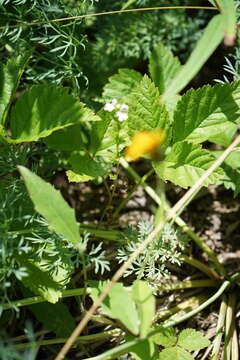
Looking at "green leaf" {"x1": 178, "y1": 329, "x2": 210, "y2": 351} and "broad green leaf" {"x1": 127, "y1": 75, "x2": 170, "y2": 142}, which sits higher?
"broad green leaf" {"x1": 127, "y1": 75, "x2": 170, "y2": 142}

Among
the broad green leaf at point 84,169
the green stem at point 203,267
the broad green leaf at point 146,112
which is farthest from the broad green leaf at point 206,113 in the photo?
the green stem at point 203,267

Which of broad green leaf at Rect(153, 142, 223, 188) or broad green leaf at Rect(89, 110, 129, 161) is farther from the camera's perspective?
broad green leaf at Rect(89, 110, 129, 161)

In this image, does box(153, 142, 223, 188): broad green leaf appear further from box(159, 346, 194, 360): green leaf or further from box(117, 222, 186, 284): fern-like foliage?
box(159, 346, 194, 360): green leaf

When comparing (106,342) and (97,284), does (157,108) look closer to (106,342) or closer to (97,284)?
(97,284)

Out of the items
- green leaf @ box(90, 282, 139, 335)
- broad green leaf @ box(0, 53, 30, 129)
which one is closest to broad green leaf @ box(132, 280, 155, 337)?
green leaf @ box(90, 282, 139, 335)

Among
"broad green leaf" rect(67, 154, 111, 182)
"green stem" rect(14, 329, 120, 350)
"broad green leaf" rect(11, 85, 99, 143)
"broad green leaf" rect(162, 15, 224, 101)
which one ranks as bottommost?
"green stem" rect(14, 329, 120, 350)
